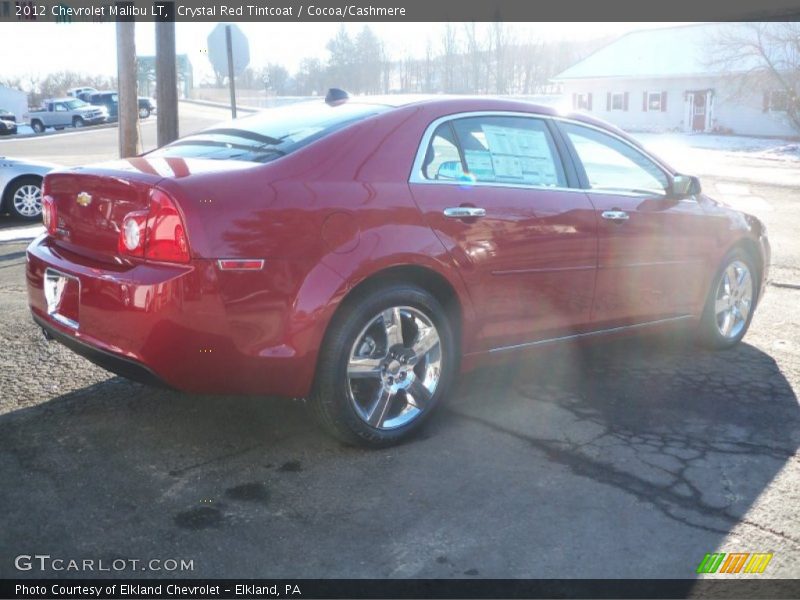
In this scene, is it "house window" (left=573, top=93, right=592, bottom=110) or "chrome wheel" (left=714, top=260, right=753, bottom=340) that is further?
"house window" (left=573, top=93, right=592, bottom=110)

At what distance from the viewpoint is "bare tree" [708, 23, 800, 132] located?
134 ft

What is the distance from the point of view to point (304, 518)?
136 inches

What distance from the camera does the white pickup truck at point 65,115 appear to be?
5256cm

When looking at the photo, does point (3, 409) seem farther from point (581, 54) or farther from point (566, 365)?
point (581, 54)

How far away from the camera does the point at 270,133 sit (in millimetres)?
4445

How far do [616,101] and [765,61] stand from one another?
11.0m

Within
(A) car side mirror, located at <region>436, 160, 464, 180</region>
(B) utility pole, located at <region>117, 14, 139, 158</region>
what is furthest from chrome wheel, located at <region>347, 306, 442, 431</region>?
(B) utility pole, located at <region>117, 14, 139, 158</region>

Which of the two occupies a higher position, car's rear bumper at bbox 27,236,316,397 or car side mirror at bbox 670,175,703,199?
car side mirror at bbox 670,175,703,199

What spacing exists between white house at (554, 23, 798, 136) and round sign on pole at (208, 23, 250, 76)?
36.6m

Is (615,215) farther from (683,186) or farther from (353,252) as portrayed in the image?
(353,252)

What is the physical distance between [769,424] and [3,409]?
13.1 ft

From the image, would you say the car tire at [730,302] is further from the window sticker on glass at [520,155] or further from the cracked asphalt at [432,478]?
the window sticker on glass at [520,155]

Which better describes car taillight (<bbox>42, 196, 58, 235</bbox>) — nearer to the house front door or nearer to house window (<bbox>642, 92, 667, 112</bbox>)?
the house front door

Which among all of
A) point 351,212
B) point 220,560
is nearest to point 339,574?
point 220,560
